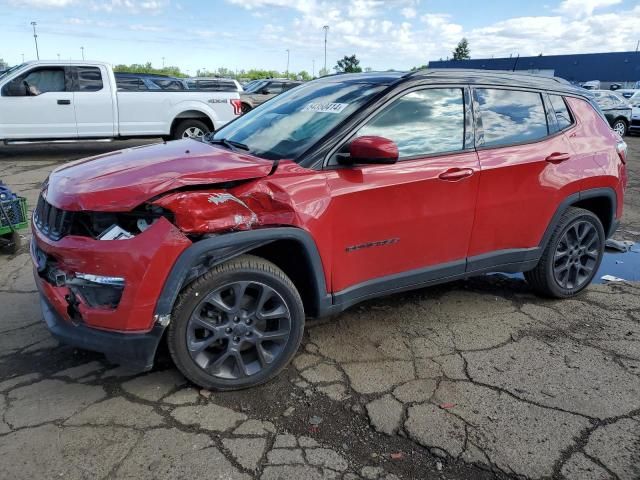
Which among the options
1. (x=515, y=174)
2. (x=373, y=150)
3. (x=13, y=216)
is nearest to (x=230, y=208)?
(x=373, y=150)

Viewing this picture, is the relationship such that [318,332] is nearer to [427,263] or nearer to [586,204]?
[427,263]

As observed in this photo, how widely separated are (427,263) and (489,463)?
1.37 m

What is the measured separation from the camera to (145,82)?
11.0 meters

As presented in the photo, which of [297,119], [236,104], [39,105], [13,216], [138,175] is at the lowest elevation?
[13,216]

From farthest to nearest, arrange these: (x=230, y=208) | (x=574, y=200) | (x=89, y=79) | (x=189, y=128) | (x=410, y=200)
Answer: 1. (x=189, y=128)
2. (x=89, y=79)
3. (x=574, y=200)
4. (x=410, y=200)
5. (x=230, y=208)

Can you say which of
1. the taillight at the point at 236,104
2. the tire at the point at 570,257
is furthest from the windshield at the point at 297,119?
the taillight at the point at 236,104

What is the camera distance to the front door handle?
3.31 metres

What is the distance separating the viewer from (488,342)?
141 inches

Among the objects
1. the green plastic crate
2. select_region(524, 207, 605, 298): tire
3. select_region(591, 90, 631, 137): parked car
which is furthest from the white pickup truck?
select_region(591, 90, 631, 137): parked car

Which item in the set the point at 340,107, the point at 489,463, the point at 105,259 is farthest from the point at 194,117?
the point at 489,463

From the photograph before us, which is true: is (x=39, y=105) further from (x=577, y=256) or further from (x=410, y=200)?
(x=577, y=256)

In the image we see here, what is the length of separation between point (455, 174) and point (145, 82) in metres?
9.40

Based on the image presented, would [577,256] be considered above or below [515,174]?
below

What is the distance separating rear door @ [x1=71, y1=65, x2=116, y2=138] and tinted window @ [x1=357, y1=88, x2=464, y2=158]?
8.93m
